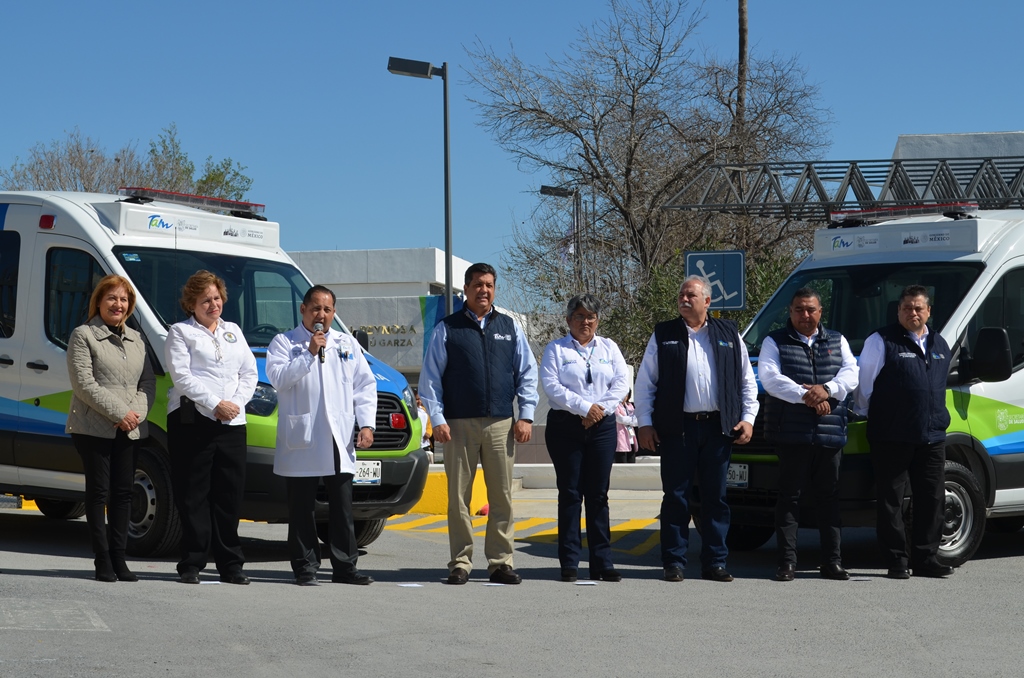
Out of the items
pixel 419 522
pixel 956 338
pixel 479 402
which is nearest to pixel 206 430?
pixel 479 402

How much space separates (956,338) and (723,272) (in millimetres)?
6222

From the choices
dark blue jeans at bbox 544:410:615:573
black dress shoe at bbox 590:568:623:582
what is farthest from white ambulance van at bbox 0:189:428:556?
black dress shoe at bbox 590:568:623:582

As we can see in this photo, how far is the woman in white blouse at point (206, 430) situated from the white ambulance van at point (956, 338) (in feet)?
11.7

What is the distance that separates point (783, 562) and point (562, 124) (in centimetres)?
2053

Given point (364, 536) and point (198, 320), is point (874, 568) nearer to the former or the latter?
point (364, 536)

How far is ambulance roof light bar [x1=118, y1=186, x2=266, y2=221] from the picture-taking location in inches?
407

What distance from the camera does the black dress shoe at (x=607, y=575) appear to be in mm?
9031

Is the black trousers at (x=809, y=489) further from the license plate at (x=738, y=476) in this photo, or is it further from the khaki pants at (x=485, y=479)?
the khaki pants at (x=485, y=479)

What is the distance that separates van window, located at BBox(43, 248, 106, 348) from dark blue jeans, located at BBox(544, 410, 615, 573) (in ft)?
11.8

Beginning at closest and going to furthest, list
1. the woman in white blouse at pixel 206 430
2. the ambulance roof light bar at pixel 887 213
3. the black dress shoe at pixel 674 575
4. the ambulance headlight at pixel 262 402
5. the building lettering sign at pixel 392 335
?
the woman in white blouse at pixel 206 430 → the black dress shoe at pixel 674 575 → the ambulance headlight at pixel 262 402 → the ambulance roof light bar at pixel 887 213 → the building lettering sign at pixel 392 335

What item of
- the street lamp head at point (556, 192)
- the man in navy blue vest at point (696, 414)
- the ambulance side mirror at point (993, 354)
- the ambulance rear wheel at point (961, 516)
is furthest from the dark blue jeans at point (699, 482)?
the street lamp head at point (556, 192)

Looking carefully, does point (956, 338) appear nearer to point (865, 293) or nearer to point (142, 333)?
point (865, 293)

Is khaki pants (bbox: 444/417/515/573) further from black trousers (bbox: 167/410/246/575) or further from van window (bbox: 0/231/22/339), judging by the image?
van window (bbox: 0/231/22/339)

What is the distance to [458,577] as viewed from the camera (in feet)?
28.9
